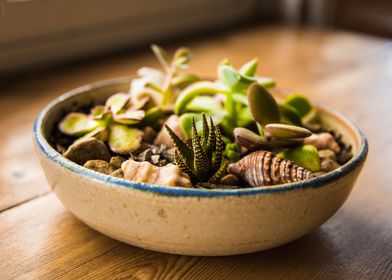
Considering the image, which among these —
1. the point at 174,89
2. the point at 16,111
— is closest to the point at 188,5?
the point at 16,111

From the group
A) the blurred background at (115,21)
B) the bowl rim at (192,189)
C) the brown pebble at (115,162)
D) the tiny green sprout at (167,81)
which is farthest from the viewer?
the blurred background at (115,21)

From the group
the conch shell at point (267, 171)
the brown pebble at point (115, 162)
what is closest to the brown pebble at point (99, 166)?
the brown pebble at point (115, 162)

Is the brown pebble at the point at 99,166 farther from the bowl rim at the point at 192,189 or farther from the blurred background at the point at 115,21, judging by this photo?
the blurred background at the point at 115,21

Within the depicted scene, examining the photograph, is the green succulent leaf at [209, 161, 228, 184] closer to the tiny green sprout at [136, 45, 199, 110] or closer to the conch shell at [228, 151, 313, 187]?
the conch shell at [228, 151, 313, 187]

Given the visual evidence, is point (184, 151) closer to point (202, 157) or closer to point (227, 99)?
point (202, 157)

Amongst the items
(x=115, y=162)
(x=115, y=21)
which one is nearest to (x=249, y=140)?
(x=115, y=162)

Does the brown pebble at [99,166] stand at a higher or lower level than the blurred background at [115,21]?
higher

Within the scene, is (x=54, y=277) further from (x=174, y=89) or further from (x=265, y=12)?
(x=265, y=12)
